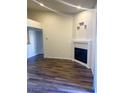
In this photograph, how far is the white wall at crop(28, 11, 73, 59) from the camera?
9.70 metres

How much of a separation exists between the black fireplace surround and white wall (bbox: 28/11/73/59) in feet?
2.67

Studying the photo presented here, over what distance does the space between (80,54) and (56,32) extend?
7.78 ft

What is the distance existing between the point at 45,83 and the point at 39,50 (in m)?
7.99

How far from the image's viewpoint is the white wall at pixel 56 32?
9.70m

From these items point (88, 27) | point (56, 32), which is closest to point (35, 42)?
point (56, 32)

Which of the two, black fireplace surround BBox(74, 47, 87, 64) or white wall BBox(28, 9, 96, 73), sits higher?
white wall BBox(28, 9, 96, 73)

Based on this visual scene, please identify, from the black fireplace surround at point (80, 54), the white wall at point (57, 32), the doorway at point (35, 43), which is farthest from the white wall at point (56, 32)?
the doorway at point (35, 43)

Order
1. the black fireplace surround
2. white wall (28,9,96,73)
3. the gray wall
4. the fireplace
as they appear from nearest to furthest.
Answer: the fireplace, the black fireplace surround, white wall (28,9,96,73), the gray wall

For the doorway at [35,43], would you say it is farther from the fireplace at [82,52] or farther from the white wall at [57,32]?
the fireplace at [82,52]

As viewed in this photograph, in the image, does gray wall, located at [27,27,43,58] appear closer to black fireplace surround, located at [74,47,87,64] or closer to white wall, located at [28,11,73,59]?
white wall, located at [28,11,73,59]

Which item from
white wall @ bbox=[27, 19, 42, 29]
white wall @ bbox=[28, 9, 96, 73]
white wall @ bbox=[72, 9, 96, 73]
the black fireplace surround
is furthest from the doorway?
white wall @ bbox=[72, 9, 96, 73]

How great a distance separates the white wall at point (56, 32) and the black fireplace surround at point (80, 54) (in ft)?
2.67
